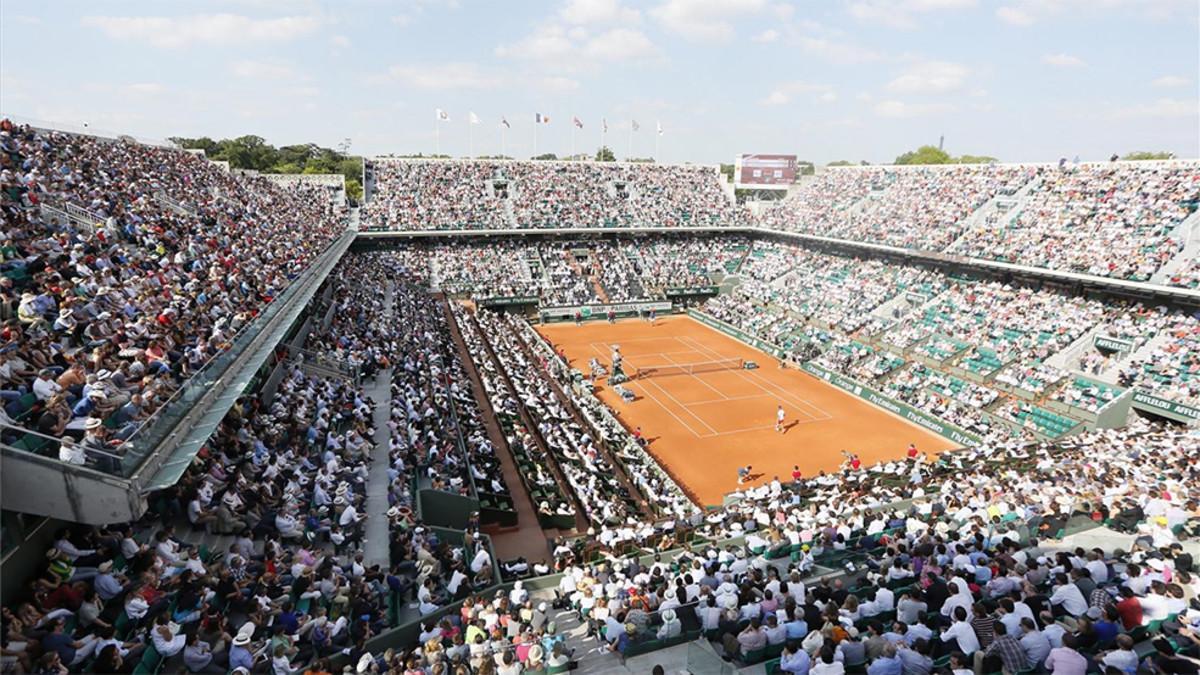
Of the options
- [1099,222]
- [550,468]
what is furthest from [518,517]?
[1099,222]

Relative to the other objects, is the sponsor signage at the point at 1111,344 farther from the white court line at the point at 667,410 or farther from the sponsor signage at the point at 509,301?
the sponsor signage at the point at 509,301

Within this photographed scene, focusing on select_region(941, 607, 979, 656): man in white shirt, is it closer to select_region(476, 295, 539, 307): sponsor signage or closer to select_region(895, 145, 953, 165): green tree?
select_region(476, 295, 539, 307): sponsor signage

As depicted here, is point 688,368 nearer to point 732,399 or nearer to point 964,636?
point 732,399

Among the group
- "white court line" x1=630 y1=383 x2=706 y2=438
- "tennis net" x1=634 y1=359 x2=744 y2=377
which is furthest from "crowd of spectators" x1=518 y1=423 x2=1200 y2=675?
"tennis net" x1=634 y1=359 x2=744 y2=377

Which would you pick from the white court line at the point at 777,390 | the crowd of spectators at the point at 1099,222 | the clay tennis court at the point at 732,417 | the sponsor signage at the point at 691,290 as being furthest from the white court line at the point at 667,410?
the crowd of spectators at the point at 1099,222

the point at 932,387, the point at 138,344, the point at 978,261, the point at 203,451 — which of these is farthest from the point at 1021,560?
the point at 978,261

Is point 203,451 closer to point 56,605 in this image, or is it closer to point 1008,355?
point 56,605
